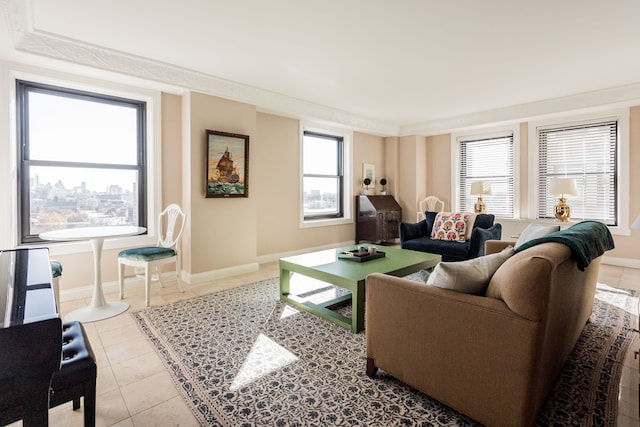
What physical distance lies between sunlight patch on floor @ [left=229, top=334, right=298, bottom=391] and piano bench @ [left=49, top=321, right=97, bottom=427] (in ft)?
2.46

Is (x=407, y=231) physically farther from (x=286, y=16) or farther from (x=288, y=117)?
(x=286, y=16)

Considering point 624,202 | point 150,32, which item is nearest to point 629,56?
point 624,202

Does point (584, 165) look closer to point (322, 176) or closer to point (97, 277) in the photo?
point (322, 176)

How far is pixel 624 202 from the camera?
475cm

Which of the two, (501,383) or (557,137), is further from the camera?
(557,137)

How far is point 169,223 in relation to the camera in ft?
→ 12.6

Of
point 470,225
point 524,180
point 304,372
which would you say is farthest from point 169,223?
point 524,180

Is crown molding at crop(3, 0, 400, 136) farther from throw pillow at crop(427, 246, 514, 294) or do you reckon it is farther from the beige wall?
throw pillow at crop(427, 246, 514, 294)

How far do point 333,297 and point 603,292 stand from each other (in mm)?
2971

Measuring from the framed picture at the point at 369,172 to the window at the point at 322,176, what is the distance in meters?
0.53

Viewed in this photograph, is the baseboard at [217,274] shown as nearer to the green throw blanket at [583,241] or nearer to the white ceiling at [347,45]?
the white ceiling at [347,45]

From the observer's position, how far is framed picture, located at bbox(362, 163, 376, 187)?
6.76 m

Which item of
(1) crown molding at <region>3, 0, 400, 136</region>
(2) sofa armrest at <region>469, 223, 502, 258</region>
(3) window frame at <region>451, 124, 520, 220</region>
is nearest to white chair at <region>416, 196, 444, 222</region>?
(3) window frame at <region>451, 124, 520, 220</region>

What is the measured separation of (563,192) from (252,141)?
181 inches
